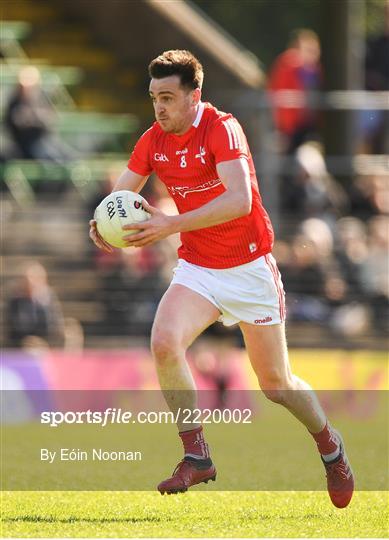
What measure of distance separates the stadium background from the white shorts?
6.49 m

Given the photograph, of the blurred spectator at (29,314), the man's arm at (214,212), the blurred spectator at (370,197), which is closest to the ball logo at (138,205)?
the man's arm at (214,212)

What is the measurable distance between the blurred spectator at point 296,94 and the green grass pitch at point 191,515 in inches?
378

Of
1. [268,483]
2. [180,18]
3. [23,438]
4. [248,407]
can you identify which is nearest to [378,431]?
Result: [248,407]

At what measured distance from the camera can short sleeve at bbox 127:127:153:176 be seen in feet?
Answer: 25.9

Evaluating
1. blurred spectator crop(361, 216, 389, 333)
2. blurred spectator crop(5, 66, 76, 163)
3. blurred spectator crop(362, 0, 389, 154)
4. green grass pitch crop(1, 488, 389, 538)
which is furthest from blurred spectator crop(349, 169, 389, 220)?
green grass pitch crop(1, 488, 389, 538)

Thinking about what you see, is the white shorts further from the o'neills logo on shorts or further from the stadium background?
the stadium background

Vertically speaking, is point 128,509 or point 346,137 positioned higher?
point 128,509

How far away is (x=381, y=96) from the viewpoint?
58.9 feet

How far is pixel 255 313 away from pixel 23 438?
469 centimetres

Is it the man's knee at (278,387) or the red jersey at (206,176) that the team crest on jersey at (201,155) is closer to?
the red jersey at (206,176)

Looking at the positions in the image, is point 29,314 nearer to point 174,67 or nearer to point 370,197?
point 370,197

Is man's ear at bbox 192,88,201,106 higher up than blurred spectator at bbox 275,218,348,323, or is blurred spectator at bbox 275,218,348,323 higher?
man's ear at bbox 192,88,201,106

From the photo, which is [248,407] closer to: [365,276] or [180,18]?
[365,276]

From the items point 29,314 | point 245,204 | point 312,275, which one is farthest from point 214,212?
point 312,275
